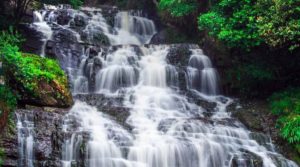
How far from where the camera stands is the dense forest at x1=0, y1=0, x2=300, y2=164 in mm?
10648

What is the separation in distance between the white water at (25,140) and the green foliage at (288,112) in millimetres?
7292

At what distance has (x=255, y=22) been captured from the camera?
13.2m

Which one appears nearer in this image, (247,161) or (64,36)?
(247,161)

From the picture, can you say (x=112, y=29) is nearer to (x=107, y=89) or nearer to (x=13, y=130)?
(x=107, y=89)

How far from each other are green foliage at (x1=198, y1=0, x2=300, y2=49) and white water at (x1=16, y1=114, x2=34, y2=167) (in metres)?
7.20

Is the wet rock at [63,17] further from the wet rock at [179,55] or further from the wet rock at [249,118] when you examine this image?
the wet rock at [249,118]

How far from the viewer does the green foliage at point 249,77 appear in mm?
14055

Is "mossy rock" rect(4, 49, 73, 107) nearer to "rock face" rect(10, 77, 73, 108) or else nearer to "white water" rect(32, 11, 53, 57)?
"rock face" rect(10, 77, 73, 108)

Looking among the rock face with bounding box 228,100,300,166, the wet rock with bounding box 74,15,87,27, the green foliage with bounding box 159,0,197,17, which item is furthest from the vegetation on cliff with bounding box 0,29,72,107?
the wet rock with bounding box 74,15,87,27

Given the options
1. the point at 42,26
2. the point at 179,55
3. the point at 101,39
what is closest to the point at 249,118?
the point at 179,55

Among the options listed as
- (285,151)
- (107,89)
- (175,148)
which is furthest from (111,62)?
(285,151)

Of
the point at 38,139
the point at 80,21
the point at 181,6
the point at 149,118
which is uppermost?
the point at 181,6

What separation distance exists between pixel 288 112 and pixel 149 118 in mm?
4547

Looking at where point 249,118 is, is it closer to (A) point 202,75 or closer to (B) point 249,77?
(B) point 249,77
